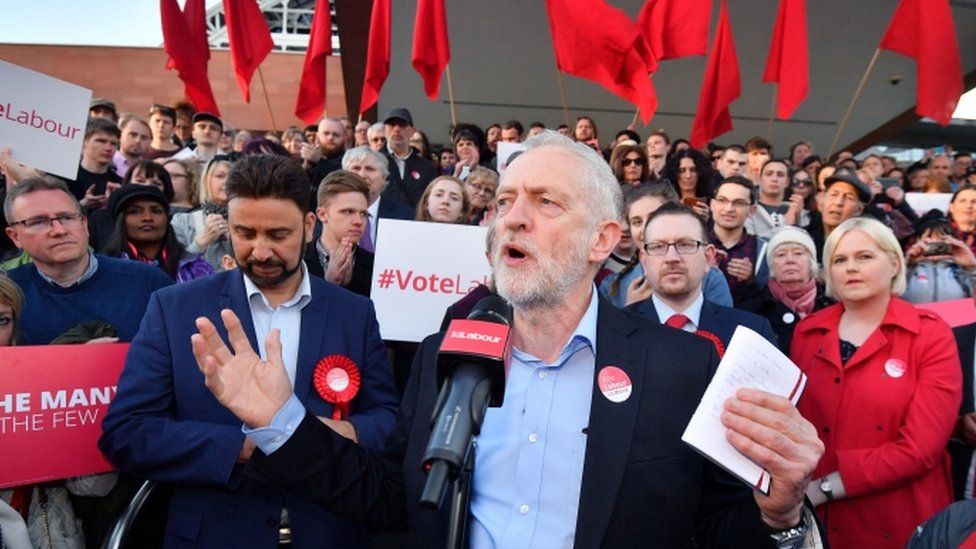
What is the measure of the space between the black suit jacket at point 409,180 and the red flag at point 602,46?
1.73 m

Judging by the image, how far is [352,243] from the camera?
4.30 metres

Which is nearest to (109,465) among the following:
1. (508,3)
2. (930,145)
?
(508,3)

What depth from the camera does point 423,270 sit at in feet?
14.0

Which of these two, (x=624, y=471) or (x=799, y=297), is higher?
(x=799, y=297)

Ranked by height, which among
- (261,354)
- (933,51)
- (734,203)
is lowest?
(261,354)

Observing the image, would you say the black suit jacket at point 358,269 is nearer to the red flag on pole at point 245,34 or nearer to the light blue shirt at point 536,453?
the light blue shirt at point 536,453

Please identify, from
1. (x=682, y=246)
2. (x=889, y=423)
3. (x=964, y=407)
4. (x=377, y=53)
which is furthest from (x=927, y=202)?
(x=377, y=53)

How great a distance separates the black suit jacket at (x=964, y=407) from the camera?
3162mm

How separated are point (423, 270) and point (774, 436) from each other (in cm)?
298

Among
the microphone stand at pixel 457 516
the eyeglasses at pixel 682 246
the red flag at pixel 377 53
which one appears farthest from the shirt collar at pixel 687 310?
the red flag at pixel 377 53

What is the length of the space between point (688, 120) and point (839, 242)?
12.9 metres

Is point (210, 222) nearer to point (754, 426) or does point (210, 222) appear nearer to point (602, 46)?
point (754, 426)

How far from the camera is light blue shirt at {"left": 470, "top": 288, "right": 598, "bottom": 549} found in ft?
5.90

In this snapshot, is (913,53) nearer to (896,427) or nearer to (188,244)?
(896,427)
